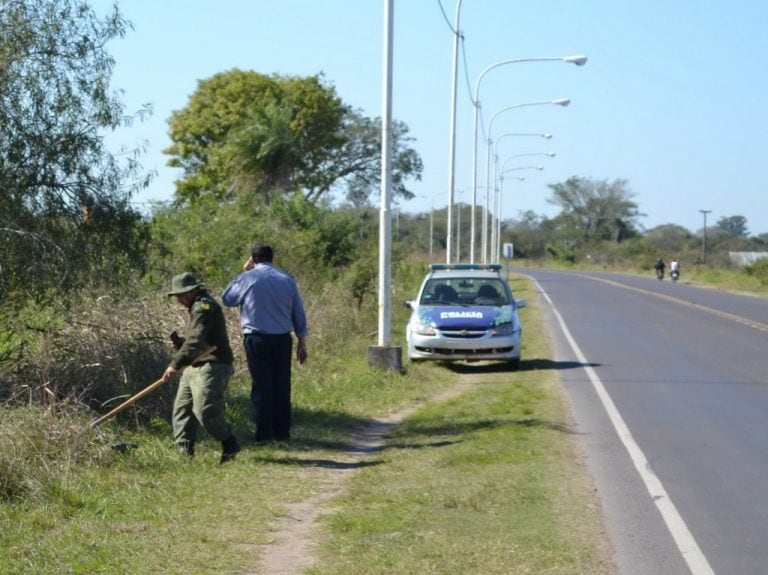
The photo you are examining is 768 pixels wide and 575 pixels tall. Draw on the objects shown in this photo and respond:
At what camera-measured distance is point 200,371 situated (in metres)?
10.1

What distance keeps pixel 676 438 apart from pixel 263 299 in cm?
440

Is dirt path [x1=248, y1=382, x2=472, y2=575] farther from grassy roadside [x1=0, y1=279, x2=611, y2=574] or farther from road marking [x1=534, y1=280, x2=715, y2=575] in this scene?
road marking [x1=534, y1=280, x2=715, y2=575]

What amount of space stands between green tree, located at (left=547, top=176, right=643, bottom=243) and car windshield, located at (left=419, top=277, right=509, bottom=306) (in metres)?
128

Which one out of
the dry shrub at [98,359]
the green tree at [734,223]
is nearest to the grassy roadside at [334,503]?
the dry shrub at [98,359]

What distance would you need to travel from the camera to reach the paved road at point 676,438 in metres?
7.70

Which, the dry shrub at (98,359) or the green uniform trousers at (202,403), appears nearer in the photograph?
the green uniform trousers at (202,403)

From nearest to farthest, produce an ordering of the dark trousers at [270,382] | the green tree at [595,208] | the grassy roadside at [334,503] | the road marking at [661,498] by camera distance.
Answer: the grassy roadside at [334,503] < the road marking at [661,498] < the dark trousers at [270,382] < the green tree at [595,208]

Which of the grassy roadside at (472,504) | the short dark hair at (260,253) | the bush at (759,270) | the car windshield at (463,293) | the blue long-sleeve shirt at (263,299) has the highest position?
the short dark hair at (260,253)

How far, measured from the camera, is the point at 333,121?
5134cm

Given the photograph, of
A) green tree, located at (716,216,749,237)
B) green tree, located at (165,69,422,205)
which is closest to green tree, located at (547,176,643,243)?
green tree, located at (716,216,749,237)

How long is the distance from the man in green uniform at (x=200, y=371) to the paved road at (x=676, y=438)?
314cm

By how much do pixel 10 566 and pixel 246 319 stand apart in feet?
15.5

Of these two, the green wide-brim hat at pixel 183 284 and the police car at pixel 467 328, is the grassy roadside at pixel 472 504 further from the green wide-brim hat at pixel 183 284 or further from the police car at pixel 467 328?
the police car at pixel 467 328

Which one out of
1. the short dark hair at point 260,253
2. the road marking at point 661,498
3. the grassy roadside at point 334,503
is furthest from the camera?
the short dark hair at point 260,253
